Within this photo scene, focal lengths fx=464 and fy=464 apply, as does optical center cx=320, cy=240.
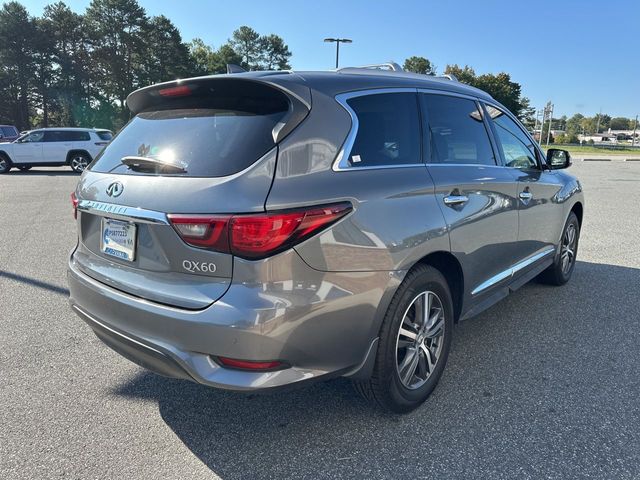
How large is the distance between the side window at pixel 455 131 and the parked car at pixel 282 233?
0.8 inches

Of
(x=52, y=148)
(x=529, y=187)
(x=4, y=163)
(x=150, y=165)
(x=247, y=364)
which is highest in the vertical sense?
(x=150, y=165)

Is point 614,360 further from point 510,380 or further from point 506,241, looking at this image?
point 506,241

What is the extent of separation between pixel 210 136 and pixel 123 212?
1.78 feet

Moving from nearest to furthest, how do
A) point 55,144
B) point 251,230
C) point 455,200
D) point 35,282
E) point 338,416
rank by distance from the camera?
point 251,230 → point 338,416 → point 455,200 → point 35,282 → point 55,144

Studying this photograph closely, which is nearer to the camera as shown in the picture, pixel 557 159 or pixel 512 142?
pixel 512 142

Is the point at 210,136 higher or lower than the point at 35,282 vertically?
higher

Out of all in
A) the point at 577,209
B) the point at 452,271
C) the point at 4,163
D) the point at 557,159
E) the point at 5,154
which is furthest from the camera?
the point at 4,163

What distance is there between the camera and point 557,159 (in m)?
4.27

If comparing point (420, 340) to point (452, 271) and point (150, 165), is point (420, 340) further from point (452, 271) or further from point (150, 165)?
point (150, 165)

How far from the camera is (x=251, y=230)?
1.87 metres

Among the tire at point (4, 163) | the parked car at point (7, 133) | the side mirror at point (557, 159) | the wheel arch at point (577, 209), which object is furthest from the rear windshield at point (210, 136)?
the parked car at point (7, 133)

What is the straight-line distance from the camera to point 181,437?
2.41 metres

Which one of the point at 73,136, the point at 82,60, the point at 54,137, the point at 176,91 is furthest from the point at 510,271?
the point at 82,60

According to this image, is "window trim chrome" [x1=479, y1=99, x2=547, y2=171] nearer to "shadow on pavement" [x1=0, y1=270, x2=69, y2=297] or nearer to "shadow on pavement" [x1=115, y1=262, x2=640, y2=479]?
"shadow on pavement" [x1=115, y1=262, x2=640, y2=479]
